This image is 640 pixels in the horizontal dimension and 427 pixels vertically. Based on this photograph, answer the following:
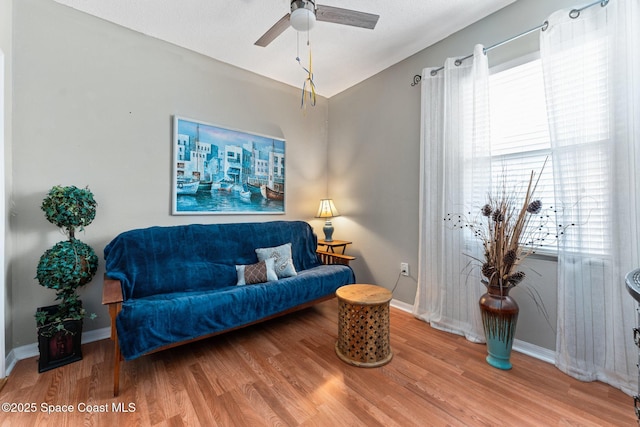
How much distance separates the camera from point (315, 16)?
5.30 feet

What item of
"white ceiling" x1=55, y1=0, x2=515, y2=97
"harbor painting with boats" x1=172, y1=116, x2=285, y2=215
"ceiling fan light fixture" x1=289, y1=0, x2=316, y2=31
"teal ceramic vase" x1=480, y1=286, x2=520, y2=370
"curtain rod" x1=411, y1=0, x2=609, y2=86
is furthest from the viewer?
"harbor painting with boats" x1=172, y1=116, x2=285, y2=215

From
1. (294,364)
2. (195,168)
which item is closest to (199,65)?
(195,168)

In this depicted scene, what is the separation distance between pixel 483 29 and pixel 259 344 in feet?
10.5

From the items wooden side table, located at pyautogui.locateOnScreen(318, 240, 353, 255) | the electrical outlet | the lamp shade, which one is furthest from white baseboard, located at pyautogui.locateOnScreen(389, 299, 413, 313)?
the lamp shade

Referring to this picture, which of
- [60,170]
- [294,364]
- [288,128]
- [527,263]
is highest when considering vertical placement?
[288,128]

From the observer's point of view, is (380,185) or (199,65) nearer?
(199,65)

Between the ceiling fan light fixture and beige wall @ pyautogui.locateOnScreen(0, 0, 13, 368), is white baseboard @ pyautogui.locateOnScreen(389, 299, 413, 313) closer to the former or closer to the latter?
the ceiling fan light fixture

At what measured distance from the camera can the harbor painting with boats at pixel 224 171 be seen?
2562 mm

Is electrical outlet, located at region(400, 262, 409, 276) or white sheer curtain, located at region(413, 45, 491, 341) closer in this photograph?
white sheer curtain, located at region(413, 45, 491, 341)

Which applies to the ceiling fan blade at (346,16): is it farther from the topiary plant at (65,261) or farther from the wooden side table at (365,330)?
the topiary plant at (65,261)

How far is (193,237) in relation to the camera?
2.43 m

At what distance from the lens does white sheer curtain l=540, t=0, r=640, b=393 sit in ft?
5.05

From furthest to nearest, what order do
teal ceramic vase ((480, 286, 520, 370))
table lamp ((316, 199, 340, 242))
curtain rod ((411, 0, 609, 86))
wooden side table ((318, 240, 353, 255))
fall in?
table lamp ((316, 199, 340, 242)), wooden side table ((318, 240, 353, 255)), teal ceramic vase ((480, 286, 520, 370)), curtain rod ((411, 0, 609, 86))

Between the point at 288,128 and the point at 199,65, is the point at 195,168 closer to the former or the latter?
the point at 199,65
